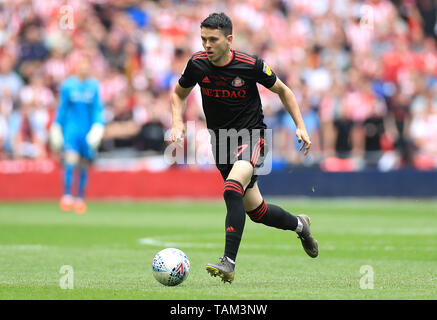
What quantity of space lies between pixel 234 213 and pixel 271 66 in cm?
1427

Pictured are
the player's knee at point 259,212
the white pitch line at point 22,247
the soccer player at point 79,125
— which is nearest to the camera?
the player's knee at point 259,212

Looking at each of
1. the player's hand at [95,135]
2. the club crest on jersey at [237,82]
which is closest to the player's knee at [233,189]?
the club crest on jersey at [237,82]

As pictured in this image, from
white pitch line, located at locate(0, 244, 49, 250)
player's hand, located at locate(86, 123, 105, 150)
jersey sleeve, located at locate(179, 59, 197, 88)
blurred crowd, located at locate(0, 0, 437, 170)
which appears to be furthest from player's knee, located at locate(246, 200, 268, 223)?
blurred crowd, located at locate(0, 0, 437, 170)

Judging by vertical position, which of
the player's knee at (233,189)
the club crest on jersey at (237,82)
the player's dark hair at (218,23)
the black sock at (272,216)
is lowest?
the black sock at (272,216)

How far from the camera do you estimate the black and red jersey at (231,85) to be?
7.84m

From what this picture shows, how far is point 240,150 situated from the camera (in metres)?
7.82

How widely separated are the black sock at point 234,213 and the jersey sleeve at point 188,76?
109cm

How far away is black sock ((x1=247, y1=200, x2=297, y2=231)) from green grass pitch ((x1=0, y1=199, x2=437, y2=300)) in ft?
1.50

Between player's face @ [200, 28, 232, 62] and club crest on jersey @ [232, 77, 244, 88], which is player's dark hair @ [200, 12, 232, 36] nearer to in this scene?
player's face @ [200, 28, 232, 62]

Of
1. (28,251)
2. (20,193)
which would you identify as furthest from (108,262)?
(20,193)

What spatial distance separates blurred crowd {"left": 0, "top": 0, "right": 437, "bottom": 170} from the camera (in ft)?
66.3

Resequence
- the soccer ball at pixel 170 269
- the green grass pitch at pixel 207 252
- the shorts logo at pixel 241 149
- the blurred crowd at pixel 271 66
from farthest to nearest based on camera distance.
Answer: the blurred crowd at pixel 271 66, the shorts logo at pixel 241 149, the soccer ball at pixel 170 269, the green grass pitch at pixel 207 252

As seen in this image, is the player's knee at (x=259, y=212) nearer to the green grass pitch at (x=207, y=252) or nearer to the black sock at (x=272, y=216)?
the black sock at (x=272, y=216)

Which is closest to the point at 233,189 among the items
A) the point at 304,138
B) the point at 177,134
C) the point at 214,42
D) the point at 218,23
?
the point at 177,134
